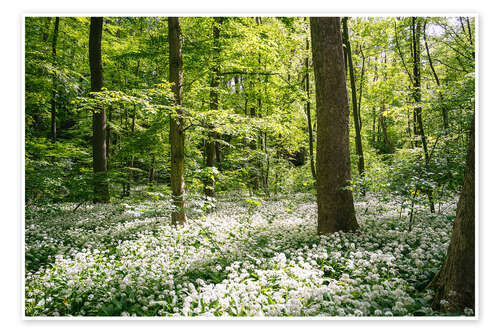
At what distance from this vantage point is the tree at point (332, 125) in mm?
4699

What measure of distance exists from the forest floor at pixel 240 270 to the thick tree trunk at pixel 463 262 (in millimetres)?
186

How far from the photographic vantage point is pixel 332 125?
15.6 ft

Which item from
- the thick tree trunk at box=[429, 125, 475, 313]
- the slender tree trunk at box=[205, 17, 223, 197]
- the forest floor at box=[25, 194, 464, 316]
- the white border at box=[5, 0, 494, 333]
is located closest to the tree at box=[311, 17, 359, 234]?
the forest floor at box=[25, 194, 464, 316]

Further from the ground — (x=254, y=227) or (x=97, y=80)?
(x=97, y=80)

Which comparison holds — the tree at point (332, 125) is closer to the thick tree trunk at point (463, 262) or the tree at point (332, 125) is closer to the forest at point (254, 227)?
the forest at point (254, 227)

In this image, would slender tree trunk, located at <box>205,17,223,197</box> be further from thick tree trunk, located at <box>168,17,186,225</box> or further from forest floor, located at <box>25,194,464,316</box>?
forest floor, located at <box>25,194,464,316</box>

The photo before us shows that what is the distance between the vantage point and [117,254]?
4.78m

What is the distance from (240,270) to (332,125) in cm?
312
